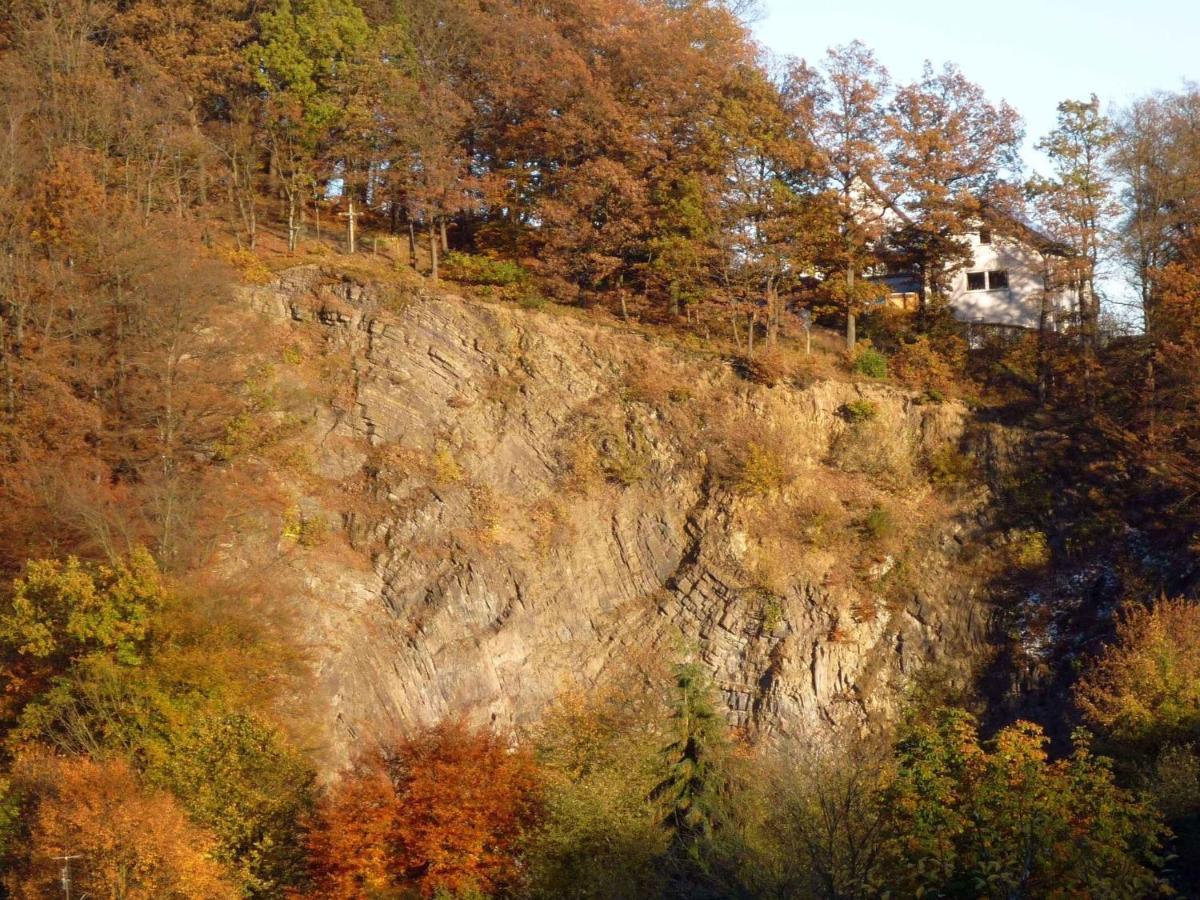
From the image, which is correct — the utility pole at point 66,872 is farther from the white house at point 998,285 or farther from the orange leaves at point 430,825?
the white house at point 998,285

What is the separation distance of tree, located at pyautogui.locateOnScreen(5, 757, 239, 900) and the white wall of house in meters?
32.2

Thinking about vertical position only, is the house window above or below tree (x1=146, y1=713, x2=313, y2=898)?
above

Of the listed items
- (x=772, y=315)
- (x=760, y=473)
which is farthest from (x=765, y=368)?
(x=760, y=473)

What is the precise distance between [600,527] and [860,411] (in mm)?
9373

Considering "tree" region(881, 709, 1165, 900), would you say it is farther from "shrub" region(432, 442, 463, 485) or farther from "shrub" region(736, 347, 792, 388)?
"shrub" region(736, 347, 792, 388)

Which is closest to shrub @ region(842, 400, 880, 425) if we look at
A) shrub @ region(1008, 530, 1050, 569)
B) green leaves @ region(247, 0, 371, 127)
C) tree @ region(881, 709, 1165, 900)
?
shrub @ region(1008, 530, 1050, 569)

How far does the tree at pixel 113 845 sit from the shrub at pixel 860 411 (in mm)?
23272

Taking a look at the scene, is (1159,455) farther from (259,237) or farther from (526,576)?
(259,237)

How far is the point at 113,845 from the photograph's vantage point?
25219 millimetres

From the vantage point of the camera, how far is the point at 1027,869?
1870cm

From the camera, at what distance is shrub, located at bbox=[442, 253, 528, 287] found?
43.2 metres

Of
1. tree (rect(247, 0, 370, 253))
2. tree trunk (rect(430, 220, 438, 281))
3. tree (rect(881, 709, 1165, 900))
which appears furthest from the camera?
tree (rect(247, 0, 370, 253))

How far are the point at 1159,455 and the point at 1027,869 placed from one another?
22.7m

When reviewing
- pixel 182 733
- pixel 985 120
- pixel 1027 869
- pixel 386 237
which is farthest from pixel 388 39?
pixel 1027 869
